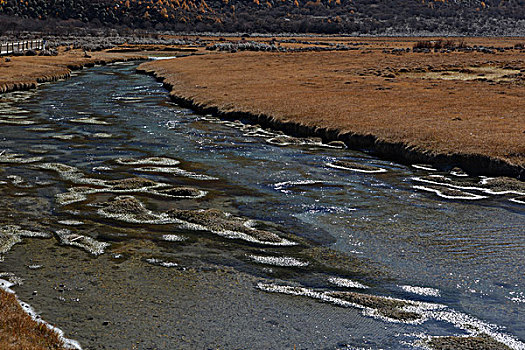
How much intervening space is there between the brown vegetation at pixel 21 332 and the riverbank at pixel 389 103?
1834cm

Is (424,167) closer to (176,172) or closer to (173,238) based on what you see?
(176,172)

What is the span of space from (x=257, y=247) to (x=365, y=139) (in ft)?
48.7

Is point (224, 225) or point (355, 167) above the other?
point (355, 167)

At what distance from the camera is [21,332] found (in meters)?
10.6

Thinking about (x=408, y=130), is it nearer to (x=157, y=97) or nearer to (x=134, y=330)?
(x=134, y=330)

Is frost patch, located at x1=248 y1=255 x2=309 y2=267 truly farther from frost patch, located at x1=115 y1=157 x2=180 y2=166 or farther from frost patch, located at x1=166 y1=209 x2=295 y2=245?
frost patch, located at x1=115 y1=157 x2=180 y2=166

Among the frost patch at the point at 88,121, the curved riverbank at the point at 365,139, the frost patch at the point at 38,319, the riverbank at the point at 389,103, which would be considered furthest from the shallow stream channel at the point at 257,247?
the frost patch at the point at 88,121

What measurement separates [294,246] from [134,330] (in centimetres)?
596

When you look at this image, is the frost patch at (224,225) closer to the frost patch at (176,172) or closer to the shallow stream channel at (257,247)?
the shallow stream channel at (257,247)

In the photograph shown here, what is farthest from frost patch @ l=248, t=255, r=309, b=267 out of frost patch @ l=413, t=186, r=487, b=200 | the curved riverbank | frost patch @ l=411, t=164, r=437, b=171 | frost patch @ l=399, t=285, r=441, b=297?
the curved riverbank

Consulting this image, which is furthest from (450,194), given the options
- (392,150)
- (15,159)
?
(15,159)

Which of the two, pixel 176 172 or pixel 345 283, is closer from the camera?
pixel 345 283

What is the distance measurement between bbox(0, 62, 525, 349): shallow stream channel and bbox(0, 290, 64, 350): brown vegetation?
0.54 metres

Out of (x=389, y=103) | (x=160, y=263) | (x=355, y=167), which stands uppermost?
(x=389, y=103)
